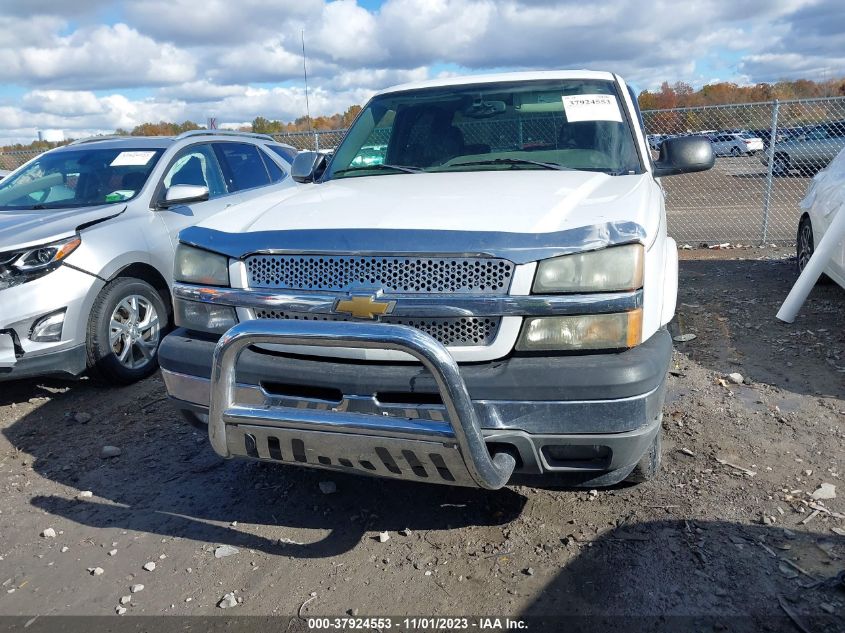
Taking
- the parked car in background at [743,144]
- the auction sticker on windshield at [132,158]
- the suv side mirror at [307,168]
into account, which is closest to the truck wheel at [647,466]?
the suv side mirror at [307,168]

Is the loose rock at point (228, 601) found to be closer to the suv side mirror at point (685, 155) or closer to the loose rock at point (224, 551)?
the loose rock at point (224, 551)

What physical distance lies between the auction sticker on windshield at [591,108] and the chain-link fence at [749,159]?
3.99m

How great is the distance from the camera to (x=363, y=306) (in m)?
2.56

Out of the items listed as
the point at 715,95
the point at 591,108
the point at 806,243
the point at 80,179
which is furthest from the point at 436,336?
the point at 715,95

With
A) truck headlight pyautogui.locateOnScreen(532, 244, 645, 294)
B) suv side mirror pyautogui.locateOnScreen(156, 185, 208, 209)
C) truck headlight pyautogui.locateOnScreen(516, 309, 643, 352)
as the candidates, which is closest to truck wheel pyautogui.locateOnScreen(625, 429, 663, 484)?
truck headlight pyautogui.locateOnScreen(516, 309, 643, 352)

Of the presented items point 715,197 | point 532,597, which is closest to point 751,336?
point 532,597

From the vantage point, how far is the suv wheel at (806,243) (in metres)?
6.84

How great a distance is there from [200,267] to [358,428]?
109 cm

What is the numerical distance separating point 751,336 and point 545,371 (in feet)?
12.7

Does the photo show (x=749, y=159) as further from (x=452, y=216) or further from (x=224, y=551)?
(x=224, y=551)

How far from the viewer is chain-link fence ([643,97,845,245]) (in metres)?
10.4

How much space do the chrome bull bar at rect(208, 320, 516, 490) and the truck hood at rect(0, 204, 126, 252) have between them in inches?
106

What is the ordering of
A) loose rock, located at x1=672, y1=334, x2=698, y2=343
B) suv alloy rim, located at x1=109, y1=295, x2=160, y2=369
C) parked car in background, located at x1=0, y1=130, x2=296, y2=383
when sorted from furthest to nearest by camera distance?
1. loose rock, located at x1=672, y1=334, x2=698, y2=343
2. suv alloy rim, located at x1=109, y1=295, x2=160, y2=369
3. parked car in background, located at x1=0, y1=130, x2=296, y2=383

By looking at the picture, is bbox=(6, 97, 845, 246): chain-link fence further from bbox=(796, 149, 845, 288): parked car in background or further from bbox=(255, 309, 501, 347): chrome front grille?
bbox=(255, 309, 501, 347): chrome front grille
